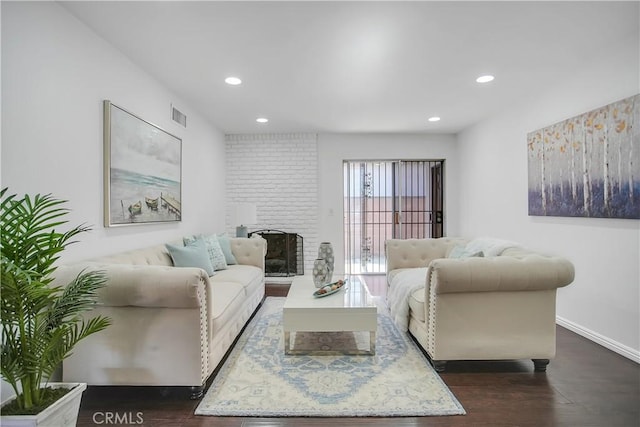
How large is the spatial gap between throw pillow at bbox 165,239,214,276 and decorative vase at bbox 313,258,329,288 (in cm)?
99

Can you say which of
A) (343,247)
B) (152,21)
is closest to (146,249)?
(152,21)

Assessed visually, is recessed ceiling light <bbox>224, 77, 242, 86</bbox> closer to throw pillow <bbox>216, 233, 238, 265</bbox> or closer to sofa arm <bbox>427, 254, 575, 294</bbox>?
throw pillow <bbox>216, 233, 238, 265</bbox>

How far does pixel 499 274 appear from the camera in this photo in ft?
6.81

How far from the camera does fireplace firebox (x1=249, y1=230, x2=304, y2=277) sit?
5141 mm

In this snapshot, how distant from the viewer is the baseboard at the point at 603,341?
237 cm

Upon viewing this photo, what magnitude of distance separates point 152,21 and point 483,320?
299cm

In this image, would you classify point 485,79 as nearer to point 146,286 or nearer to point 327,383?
point 327,383

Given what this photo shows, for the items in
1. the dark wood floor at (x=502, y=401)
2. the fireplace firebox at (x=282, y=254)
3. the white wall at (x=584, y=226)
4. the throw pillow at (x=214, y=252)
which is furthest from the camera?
the fireplace firebox at (x=282, y=254)

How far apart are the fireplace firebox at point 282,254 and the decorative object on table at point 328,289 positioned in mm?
2404

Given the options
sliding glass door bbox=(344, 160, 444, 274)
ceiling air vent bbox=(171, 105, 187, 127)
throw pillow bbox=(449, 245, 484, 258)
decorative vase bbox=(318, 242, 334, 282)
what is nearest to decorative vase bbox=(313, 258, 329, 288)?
decorative vase bbox=(318, 242, 334, 282)

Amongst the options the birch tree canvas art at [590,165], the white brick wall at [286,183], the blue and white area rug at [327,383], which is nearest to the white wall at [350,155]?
the white brick wall at [286,183]

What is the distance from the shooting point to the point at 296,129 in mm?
5098

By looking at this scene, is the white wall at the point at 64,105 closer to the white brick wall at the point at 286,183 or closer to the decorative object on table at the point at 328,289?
the decorative object on table at the point at 328,289
